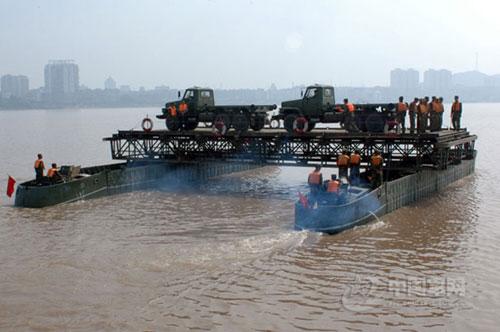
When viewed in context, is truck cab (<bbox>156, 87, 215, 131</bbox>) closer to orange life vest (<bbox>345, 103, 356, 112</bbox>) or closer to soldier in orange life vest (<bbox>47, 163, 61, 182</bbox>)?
orange life vest (<bbox>345, 103, 356, 112</bbox>)

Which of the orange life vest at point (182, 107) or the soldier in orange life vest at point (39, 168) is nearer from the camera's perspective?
the soldier in orange life vest at point (39, 168)

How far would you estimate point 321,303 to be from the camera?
12.3 metres

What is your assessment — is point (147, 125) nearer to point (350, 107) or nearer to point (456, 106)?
point (350, 107)

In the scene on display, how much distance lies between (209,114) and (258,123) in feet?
7.95

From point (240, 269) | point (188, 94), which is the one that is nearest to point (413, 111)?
point (188, 94)

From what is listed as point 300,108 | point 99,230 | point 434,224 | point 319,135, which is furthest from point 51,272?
point 300,108

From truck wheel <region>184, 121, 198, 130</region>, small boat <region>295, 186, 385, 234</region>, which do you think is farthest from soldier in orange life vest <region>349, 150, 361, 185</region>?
truck wheel <region>184, 121, 198, 130</region>

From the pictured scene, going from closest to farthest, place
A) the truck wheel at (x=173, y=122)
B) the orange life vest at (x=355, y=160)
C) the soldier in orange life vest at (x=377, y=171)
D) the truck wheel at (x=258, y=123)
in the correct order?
the soldier in orange life vest at (x=377, y=171) → the orange life vest at (x=355, y=160) → the truck wheel at (x=258, y=123) → the truck wheel at (x=173, y=122)

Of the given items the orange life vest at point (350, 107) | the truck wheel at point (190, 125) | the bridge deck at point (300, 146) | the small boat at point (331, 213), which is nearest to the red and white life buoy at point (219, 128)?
the bridge deck at point (300, 146)

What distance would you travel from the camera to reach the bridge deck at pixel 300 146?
2434 cm

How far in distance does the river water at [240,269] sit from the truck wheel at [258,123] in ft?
19.3

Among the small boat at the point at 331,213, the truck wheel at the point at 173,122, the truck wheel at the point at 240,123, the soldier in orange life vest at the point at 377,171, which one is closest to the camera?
the small boat at the point at 331,213

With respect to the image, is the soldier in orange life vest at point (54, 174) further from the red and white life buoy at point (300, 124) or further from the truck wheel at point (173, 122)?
the red and white life buoy at point (300, 124)

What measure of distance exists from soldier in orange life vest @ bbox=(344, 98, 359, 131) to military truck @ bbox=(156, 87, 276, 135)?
4578mm
